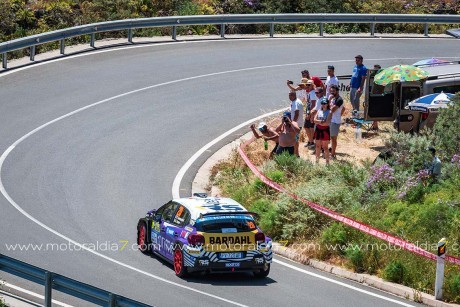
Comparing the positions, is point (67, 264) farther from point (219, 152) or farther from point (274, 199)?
point (219, 152)

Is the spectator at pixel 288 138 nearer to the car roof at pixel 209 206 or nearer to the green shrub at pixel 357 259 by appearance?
the car roof at pixel 209 206

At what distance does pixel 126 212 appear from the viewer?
2295cm

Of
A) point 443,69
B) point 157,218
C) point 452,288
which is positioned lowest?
point 452,288

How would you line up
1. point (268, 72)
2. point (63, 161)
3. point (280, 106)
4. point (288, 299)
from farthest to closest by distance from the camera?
point (268, 72)
point (280, 106)
point (63, 161)
point (288, 299)

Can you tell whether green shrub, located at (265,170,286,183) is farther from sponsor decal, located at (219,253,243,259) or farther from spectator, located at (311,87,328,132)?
sponsor decal, located at (219,253,243,259)

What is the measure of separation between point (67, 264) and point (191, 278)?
2.33 metres

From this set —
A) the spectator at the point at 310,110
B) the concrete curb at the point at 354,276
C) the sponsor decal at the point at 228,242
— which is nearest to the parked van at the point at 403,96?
the spectator at the point at 310,110

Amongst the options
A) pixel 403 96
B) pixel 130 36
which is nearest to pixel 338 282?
pixel 403 96

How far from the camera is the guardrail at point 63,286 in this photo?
14.4 m

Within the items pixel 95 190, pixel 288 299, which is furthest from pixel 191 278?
pixel 95 190

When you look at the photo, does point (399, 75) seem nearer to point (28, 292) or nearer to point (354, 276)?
point (354, 276)

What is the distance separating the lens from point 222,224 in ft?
61.9

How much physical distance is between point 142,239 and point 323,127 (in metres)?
6.56

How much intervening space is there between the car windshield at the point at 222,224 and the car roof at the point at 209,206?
0.13 metres
